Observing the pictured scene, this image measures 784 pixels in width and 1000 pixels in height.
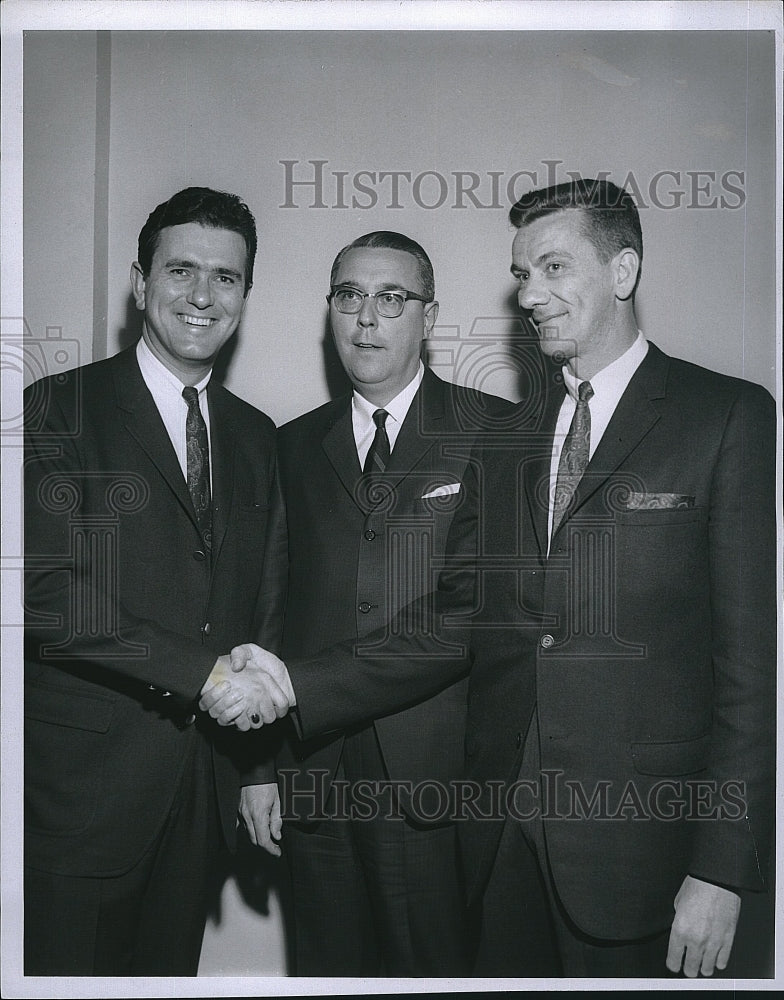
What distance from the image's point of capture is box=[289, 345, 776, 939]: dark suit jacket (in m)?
2.08

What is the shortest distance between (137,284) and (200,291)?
0.49 feet

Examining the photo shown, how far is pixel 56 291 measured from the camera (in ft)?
7.20

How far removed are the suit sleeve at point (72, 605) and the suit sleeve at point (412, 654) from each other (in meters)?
0.27

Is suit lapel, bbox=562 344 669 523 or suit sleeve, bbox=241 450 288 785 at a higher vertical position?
suit lapel, bbox=562 344 669 523

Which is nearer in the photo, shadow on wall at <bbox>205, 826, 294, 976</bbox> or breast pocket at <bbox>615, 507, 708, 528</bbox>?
breast pocket at <bbox>615, 507, 708, 528</bbox>

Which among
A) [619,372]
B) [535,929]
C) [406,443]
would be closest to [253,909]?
[535,929]

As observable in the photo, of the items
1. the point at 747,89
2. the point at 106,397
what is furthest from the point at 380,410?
the point at 747,89

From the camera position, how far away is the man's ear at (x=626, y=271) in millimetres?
2135

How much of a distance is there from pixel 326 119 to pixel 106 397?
817 mm

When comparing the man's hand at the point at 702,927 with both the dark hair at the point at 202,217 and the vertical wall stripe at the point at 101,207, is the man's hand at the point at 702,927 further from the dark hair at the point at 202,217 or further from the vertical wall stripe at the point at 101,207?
the vertical wall stripe at the point at 101,207

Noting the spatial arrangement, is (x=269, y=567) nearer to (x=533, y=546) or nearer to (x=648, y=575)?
(x=533, y=546)

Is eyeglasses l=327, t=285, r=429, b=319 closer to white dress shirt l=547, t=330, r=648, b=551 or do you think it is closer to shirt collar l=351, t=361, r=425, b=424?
shirt collar l=351, t=361, r=425, b=424

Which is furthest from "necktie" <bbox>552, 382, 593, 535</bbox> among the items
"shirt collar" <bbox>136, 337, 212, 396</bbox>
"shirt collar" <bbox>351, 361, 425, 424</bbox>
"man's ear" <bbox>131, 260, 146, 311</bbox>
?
"man's ear" <bbox>131, 260, 146, 311</bbox>

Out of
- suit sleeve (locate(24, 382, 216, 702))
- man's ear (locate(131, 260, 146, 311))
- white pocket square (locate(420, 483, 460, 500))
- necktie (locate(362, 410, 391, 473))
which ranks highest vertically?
man's ear (locate(131, 260, 146, 311))
